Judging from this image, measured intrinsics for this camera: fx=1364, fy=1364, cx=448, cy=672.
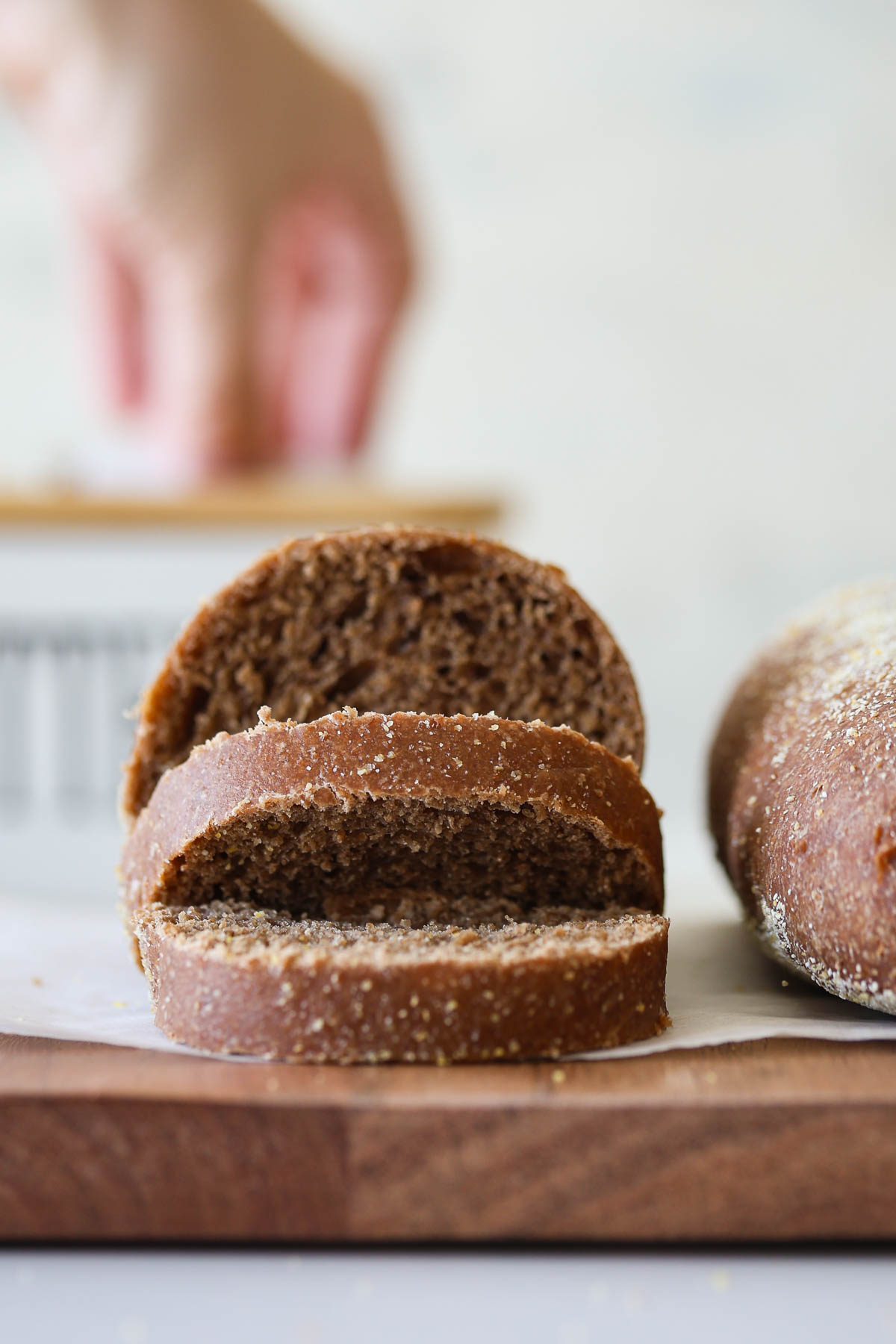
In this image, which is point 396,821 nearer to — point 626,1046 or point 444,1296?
point 626,1046

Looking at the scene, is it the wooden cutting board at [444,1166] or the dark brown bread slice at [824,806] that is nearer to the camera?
the wooden cutting board at [444,1166]

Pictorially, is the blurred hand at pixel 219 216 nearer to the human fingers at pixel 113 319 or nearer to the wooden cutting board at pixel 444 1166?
the human fingers at pixel 113 319

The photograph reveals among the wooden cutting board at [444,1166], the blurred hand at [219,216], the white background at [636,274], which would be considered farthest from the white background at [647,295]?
the wooden cutting board at [444,1166]

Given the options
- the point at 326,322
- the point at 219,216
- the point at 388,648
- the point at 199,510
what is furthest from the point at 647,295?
the point at 388,648

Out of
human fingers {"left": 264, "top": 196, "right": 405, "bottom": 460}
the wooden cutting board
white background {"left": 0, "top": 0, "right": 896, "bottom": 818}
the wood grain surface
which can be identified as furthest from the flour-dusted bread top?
white background {"left": 0, "top": 0, "right": 896, "bottom": 818}

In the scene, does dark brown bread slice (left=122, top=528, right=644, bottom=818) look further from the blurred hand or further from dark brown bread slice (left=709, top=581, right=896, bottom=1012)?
the blurred hand

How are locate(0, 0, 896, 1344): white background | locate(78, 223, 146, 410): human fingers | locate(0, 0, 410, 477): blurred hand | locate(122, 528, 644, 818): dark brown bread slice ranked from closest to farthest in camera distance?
locate(122, 528, 644, 818): dark brown bread slice, locate(0, 0, 410, 477): blurred hand, locate(78, 223, 146, 410): human fingers, locate(0, 0, 896, 1344): white background

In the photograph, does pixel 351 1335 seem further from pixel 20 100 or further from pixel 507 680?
pixel 20 100
